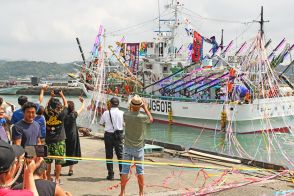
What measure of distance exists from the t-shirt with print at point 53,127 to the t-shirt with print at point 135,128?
127 centimetres

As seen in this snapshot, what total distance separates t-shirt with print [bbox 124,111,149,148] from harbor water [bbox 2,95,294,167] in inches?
429

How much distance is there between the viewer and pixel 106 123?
757cm

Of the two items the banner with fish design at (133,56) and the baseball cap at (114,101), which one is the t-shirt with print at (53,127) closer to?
the baseball cap at (114,101)

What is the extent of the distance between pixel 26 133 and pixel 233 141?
63.2 ft

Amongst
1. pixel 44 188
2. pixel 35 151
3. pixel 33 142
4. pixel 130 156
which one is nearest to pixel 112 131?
pixel 130 156

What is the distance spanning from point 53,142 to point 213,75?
2324 centimetres

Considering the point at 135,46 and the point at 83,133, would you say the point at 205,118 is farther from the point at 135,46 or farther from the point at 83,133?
the point at 83,133

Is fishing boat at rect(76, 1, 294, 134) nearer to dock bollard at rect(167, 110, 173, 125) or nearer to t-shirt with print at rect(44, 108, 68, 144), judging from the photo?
dock bollard at rect(167, 110, 173, 125)

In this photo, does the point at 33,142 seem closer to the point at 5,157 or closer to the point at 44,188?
the point at 44,188

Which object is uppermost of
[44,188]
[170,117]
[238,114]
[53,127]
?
[53,127]

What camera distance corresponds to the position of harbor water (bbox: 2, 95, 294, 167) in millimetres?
19047

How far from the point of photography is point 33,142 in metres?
5.55

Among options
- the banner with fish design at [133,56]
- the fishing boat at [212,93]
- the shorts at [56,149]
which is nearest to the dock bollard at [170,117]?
the fishing boat at [212,93]

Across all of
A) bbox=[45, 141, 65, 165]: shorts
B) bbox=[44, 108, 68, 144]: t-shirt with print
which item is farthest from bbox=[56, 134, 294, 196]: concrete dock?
bbox=[44, 108, 68, 144]: t-shirt with print
